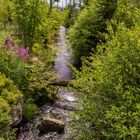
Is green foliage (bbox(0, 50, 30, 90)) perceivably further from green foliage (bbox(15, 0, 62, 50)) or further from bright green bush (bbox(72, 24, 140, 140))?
green foliage (bbox(15, 0, 62, 50))

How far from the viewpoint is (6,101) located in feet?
52.1

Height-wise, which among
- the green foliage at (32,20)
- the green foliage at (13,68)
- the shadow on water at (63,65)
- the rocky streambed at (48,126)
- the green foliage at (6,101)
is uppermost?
the green foliage at (32,20)

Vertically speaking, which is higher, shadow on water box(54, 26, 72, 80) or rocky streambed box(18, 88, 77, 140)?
shadow on water box(54, 26, 72, 80)

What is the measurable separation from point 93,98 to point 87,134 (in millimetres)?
1550

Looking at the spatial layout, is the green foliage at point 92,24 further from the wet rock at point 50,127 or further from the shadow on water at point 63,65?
the wet rock at point 50,127

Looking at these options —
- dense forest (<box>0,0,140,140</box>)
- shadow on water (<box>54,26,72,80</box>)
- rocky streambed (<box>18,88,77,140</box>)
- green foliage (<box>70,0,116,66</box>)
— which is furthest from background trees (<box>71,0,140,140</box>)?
green foliage (<box>70,0,116,66</box>)

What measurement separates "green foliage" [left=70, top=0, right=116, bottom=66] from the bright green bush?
46.5ft

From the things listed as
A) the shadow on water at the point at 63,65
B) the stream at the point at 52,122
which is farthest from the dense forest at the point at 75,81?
the shadow on water at the point at 63,65

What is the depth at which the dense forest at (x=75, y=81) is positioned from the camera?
46.9ft

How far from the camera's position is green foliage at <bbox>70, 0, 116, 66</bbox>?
98.3ft

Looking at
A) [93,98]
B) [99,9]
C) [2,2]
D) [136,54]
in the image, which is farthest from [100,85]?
[2,2]

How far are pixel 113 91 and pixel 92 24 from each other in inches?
657

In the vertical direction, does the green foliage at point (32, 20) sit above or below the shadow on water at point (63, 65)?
above

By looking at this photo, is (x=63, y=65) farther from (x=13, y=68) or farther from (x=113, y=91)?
(x=113, y=91)
